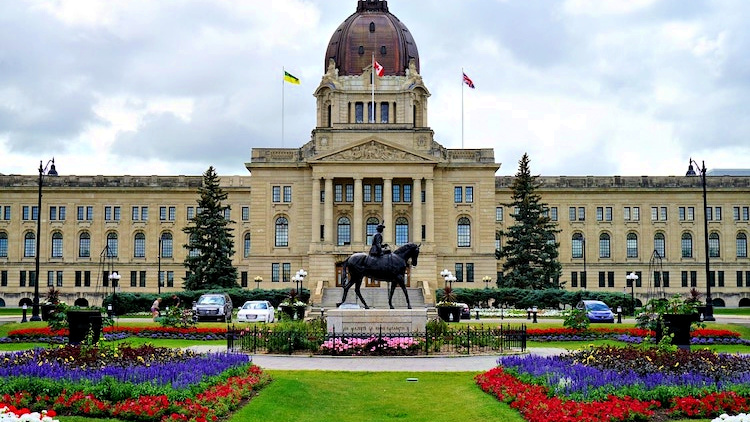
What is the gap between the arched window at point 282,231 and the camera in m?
86.5

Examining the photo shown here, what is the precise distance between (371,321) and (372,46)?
65448 mm

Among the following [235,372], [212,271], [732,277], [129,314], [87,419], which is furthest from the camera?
[732,277]

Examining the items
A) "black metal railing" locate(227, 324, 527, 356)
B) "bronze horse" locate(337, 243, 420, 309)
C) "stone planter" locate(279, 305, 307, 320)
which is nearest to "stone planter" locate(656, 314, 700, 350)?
"black metal railing" locate(227, 324, 527, 356)

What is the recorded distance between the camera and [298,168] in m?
86.6

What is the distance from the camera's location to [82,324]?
2398cm

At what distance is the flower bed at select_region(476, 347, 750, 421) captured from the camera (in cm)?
1694

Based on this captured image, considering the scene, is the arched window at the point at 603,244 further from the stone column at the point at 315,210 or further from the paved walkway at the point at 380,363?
the paved walkway at the point at 380,363

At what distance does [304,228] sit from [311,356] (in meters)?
55.1

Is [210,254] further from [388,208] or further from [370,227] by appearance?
[388,208]

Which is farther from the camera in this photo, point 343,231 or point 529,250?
point 343,231

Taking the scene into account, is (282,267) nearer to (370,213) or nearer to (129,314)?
(370,213)

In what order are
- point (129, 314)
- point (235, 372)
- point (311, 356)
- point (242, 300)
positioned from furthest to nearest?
point (242, 300)
point (129, 314)
point (311, 356)
point (235, 372)

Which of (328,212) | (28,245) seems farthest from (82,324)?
(28,245)

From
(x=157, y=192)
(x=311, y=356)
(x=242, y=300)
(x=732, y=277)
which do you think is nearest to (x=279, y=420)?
(x=311, y=356)
